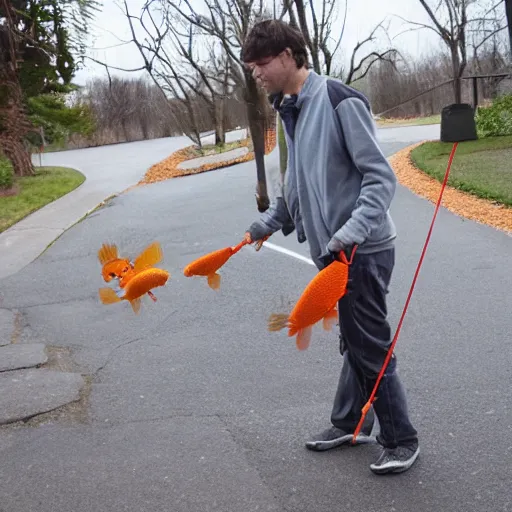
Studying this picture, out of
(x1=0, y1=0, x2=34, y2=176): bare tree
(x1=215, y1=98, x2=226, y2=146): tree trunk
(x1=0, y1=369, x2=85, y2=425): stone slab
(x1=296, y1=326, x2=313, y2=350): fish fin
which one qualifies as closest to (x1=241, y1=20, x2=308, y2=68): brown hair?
(x1=296, y1=326, x2=313, y2=350): fish fin

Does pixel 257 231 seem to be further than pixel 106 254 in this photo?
Yes

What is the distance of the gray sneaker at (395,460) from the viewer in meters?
3.04

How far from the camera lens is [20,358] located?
5.15 metres

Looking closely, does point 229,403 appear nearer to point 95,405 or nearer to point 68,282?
point 95,405

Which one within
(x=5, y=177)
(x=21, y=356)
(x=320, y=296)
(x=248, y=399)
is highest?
(x=5, y=177)

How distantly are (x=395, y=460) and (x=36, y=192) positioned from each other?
1347cm

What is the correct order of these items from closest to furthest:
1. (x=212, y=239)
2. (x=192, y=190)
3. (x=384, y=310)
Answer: (x=384, y=310)
(x=212, y=239)
(x=192, y=190)

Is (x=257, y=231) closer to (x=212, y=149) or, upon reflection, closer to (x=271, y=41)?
(x=271, y=41)

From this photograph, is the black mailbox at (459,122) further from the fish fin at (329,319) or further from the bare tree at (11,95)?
the fish fin at (329,319)

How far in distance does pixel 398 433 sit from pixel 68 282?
541 centimetres

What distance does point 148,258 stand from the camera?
293 centimetres

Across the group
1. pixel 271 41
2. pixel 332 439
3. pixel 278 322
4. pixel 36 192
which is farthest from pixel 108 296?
pixel 36 192

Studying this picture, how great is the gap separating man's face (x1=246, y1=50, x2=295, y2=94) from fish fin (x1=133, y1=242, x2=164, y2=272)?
843mm

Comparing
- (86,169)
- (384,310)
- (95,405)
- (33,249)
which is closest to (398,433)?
(384,310)
